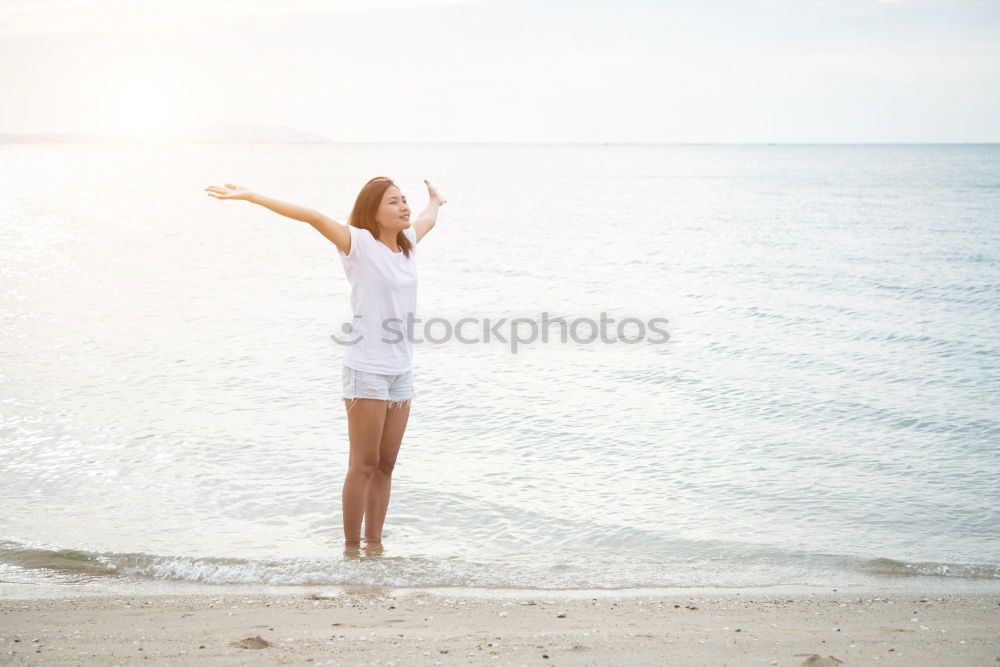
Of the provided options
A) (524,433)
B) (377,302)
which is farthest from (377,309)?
(524,433)

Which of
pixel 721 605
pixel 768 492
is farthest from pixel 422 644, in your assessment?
pixel 768 492

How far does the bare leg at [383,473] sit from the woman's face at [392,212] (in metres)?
1.10

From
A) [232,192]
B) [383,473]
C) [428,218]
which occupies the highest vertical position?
[232,192]

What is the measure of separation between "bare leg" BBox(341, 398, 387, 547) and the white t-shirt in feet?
0.82

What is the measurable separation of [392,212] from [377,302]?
20.2 inches

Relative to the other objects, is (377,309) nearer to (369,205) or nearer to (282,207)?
(369,205)

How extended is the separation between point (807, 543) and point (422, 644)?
3.24 m

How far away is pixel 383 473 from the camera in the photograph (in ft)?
18.5

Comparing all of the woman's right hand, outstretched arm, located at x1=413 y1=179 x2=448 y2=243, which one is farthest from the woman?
the woman's right hand

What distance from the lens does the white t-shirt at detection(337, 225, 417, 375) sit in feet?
16.7

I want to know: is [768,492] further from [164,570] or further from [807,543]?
[164,570]

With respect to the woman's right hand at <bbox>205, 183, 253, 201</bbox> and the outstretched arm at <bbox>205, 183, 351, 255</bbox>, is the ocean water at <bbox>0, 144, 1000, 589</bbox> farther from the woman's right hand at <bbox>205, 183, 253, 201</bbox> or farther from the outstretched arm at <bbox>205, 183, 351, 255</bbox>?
the woman's right hand at <bbox>205, 183, 253, 201</bbox>
